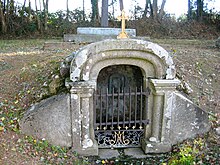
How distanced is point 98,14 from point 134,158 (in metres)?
13.8

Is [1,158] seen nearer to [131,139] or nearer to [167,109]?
[131,139]

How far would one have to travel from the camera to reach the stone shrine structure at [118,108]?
476 centimetres

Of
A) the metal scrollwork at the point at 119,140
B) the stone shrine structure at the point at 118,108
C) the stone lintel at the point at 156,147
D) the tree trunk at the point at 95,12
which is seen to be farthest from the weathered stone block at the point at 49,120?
the tree trunk at the point at 95,12

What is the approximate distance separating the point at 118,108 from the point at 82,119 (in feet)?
2.27

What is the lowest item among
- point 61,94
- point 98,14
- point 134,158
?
point 134,158

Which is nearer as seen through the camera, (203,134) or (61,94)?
(61,94)

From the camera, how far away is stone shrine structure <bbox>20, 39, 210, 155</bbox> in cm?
476

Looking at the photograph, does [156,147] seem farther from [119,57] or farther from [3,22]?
[3,22]

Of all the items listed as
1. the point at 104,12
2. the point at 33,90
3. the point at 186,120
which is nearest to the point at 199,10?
the point at 104,12

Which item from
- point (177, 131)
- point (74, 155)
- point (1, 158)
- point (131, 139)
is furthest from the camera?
point (131, 139)

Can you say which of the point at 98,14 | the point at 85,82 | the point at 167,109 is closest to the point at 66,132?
the point at 85,82

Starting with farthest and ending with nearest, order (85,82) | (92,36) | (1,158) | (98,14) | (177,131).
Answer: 1. (98,14)
2. (92,36)
3. (177,131)
4. (85,82)
5. (1,158)

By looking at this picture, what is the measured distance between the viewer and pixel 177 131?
5.40m

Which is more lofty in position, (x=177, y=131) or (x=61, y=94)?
(x=61, y=94)
